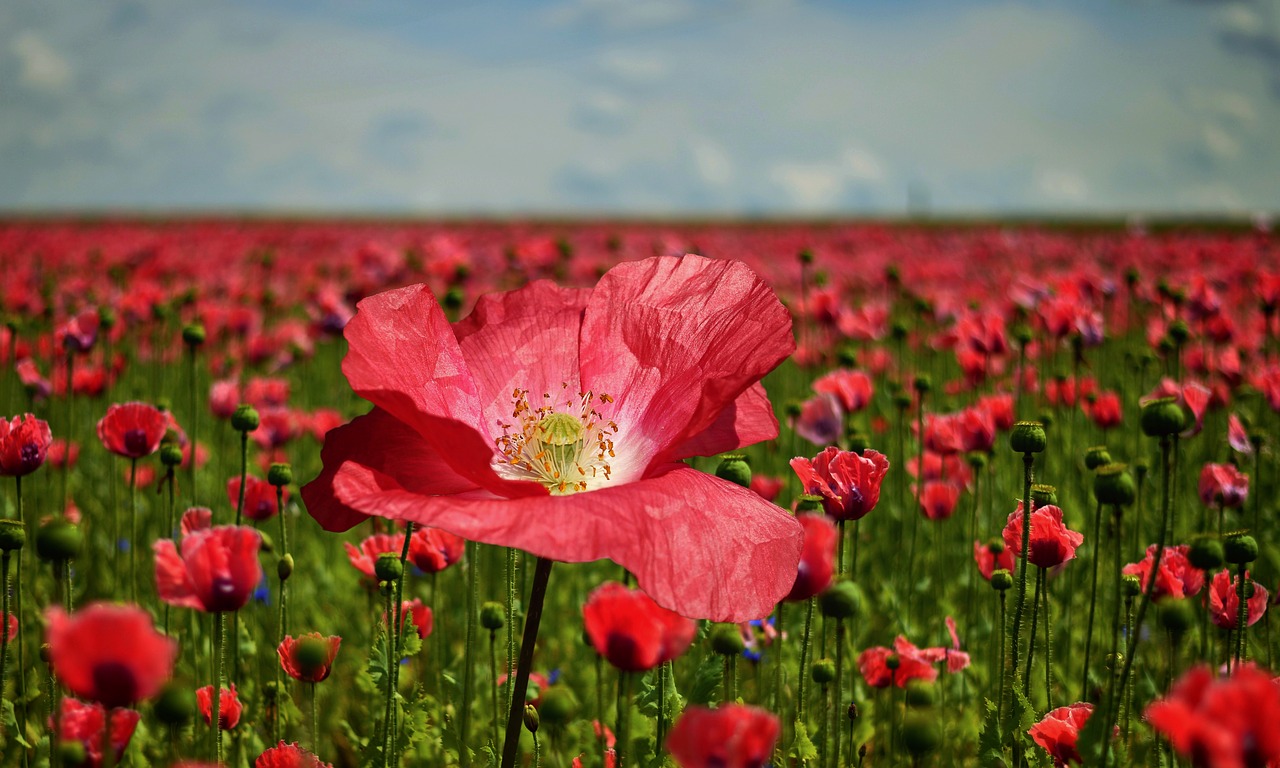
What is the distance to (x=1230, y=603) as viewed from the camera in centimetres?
201

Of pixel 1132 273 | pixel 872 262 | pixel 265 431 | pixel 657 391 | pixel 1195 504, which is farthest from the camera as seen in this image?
pixel 872 262

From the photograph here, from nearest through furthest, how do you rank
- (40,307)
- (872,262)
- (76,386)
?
(76,386) → (40,307) → (872,262)

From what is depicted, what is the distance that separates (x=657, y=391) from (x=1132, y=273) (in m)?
4.21

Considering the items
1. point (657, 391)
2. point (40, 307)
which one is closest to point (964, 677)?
point (657, 391)

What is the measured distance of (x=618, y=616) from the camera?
1073 mm

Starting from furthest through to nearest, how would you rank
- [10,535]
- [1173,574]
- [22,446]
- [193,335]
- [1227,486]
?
[193,335]
[1227,486]
[1173,574]
[22,446]
[10,535]

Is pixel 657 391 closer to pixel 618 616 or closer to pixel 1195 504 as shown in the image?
pixel 618 616

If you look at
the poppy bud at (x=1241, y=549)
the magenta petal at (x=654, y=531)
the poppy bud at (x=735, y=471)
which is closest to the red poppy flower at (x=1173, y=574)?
the poppy bud at (x=1241, y=549)

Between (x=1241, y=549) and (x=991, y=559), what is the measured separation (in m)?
0.61

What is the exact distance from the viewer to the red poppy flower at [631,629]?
3.50ft

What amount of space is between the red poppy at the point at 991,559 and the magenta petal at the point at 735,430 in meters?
0.93

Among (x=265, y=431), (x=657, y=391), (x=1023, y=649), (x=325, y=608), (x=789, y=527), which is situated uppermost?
(x=657, y=391)

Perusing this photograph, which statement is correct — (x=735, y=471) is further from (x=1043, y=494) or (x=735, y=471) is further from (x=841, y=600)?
(x=1043, y=494)

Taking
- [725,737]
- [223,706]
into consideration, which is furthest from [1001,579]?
[223,706]
